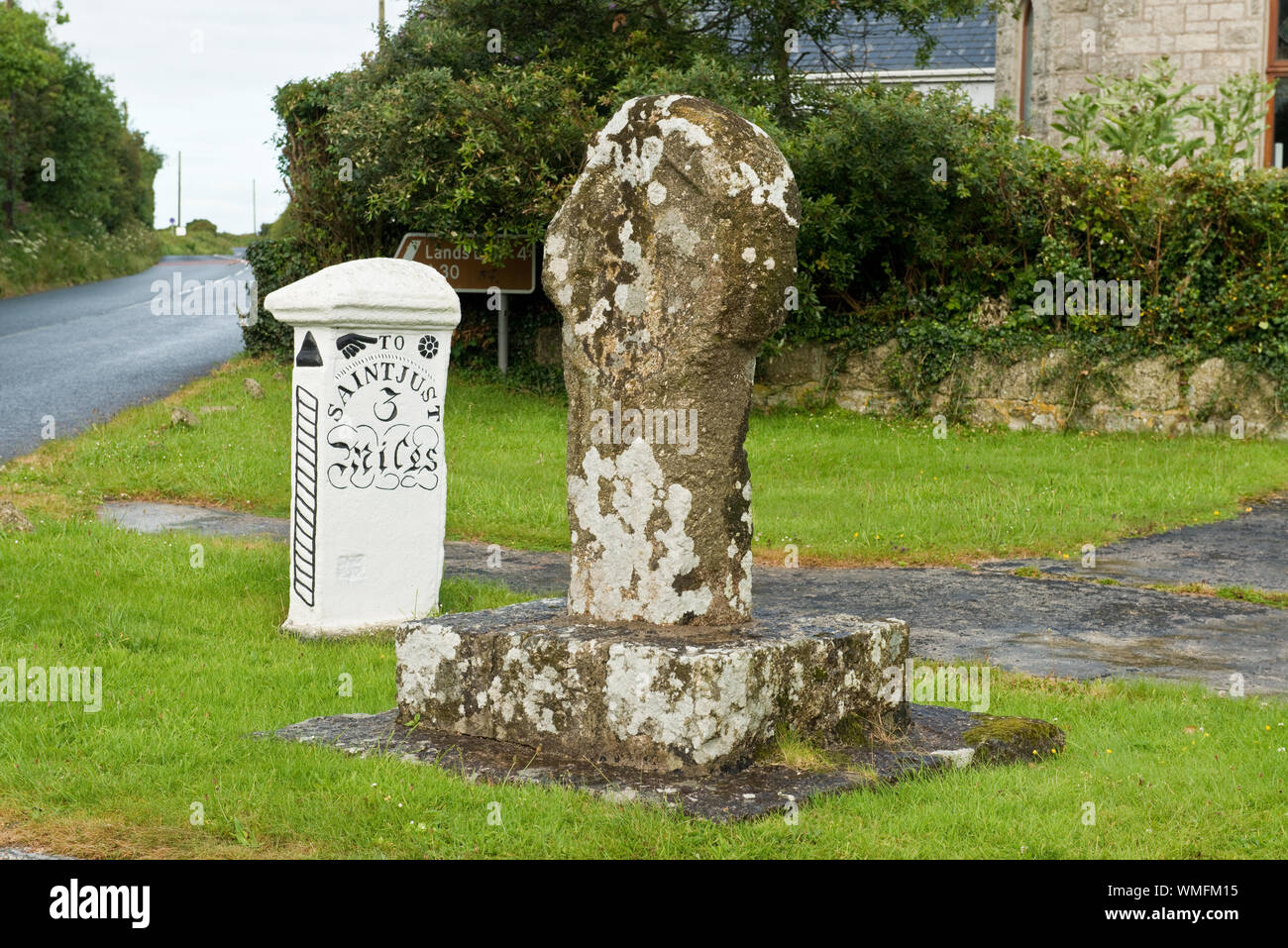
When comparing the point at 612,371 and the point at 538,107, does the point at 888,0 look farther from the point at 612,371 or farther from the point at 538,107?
the point at 612,371

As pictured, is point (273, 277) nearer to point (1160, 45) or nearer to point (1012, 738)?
point (1160, 45)

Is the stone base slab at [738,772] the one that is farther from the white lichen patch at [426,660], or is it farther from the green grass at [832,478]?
the green grass at [832,478]

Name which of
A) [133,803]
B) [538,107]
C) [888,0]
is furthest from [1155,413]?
[133,803]

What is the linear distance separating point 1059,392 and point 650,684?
11965 millimetres

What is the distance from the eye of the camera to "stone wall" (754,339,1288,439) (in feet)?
49.5

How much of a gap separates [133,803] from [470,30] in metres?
14.3

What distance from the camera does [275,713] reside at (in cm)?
594

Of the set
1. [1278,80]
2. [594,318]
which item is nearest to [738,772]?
[594,318]

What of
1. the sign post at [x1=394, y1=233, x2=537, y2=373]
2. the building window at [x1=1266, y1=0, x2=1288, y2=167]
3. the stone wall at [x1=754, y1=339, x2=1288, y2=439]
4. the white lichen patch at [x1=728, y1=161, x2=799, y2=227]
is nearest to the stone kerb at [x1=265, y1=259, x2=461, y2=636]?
the white lichen patch at [x1=728, y1=161, x2=799, y2=227]

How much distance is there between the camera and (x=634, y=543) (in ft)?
17.3

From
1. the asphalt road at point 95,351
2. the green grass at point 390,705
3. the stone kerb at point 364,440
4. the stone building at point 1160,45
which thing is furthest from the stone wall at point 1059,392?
the stone kerb at point 364,440

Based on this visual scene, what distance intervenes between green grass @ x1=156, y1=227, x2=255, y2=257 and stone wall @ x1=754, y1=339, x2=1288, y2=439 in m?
34.1

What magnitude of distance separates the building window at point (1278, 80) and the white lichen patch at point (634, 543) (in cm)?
1801

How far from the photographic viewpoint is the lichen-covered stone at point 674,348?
5.17 metres
